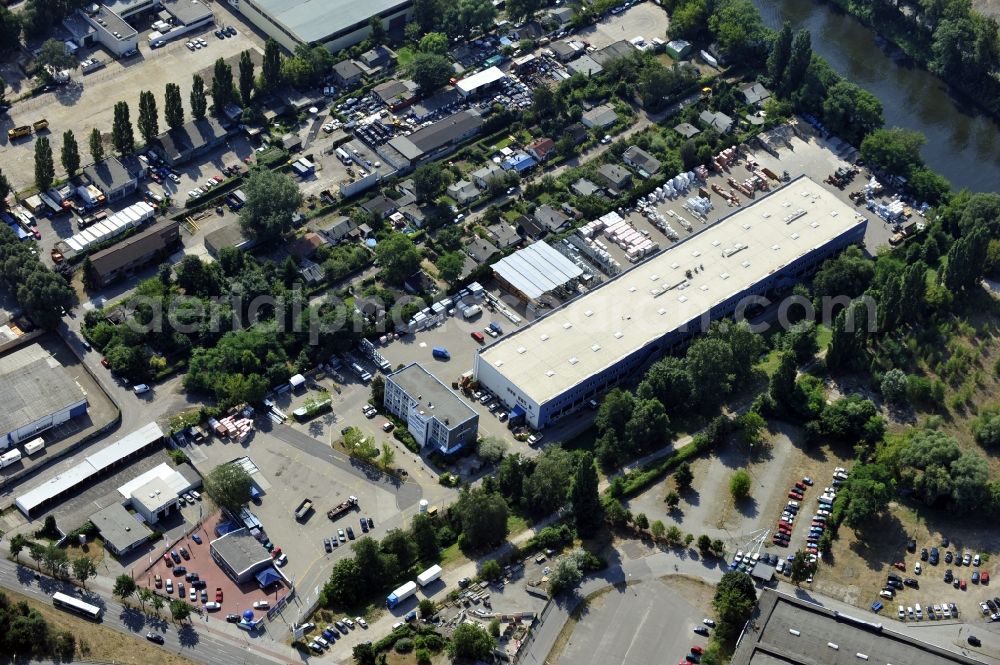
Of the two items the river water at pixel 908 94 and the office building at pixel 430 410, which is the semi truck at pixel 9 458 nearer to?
the office building at pixel 430 410

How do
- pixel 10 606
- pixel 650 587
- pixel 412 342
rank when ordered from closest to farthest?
pixel 10 606
pixel 650 587
pixel 412 342

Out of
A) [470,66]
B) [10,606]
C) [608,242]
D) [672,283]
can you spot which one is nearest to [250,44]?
[470,66]

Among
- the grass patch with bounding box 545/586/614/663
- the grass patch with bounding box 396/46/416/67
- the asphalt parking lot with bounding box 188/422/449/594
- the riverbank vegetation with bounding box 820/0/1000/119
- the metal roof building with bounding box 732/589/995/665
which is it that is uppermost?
the riverbank vegetation with bounding box 820/0/1000/119

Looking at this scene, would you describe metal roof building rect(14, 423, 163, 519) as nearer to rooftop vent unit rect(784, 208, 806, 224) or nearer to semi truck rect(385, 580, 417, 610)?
semi truck rect(385, 580, 417, 610)

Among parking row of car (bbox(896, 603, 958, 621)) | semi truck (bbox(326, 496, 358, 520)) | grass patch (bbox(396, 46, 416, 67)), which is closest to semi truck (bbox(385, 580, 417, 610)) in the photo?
semi truck (bbox(326, 496, 358, 520))

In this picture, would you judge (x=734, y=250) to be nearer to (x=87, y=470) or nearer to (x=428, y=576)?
(x=428, y=576)

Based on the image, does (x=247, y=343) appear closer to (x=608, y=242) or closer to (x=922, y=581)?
(x=608, y=242)

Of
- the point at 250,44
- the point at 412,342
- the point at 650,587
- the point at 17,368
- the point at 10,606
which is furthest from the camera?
the point at 250,44

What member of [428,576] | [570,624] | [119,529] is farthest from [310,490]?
[570,624]
